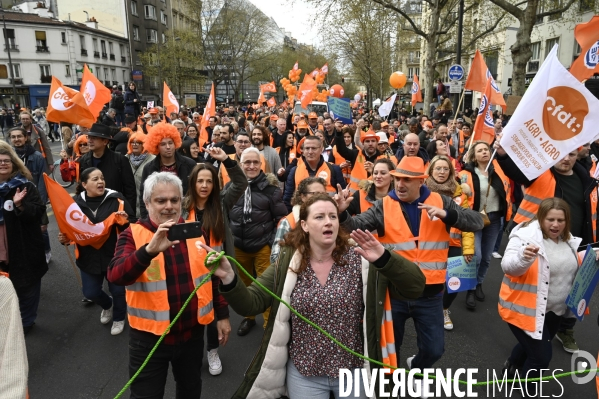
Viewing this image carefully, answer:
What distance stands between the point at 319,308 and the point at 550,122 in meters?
2.65

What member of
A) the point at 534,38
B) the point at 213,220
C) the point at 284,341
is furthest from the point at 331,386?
the point at 534,38

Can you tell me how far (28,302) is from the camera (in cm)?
462

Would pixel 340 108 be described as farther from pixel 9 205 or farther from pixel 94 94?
pixel 9 205

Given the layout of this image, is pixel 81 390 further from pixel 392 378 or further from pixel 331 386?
pixel 392 378

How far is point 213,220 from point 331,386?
1755 mm

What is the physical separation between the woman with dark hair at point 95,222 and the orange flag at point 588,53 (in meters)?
6.49

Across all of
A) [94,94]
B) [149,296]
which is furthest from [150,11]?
[149,296]

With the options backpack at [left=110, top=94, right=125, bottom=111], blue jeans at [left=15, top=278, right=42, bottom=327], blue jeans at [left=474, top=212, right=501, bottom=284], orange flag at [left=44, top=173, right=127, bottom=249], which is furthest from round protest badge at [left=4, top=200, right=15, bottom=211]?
backpack at [left=110, top=94, right=125, bottom=111]

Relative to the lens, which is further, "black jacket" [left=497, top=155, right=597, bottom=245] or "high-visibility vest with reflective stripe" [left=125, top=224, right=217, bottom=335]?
"black jacket" [left=497, top=155, right=597, bottom=245]

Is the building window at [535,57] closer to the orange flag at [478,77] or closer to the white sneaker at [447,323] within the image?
the orange flag at [478,77]

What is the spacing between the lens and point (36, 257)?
14.8 ft

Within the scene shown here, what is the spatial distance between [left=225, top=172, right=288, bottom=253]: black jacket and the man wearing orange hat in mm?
1416

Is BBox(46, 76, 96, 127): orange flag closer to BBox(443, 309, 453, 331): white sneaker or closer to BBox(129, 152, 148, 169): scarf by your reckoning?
BBox(129, 152, 148, 169): scarf

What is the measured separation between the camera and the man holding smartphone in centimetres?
268
